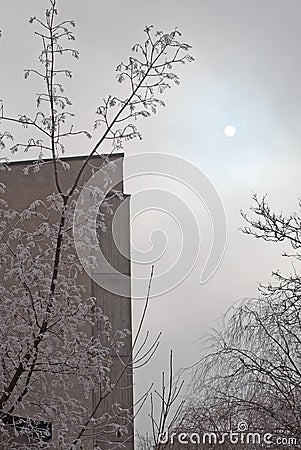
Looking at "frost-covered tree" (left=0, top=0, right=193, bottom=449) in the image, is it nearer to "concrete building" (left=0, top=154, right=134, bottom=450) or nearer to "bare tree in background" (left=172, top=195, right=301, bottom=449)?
"bare tree in background" (left=172, top=195, right=301, bottom=449)

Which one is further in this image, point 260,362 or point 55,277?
point 260,362

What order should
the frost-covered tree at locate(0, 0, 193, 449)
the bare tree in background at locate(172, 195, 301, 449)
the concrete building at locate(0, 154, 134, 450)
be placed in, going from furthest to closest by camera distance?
1. the concrete building at locate(0, 154, 134, 450)
2. the bare tree in background at locate(172, 195, 301, 449)
3. the frost-covered tree at locate(0, 0, 193, 449)

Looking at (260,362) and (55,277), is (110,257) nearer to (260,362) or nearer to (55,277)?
(260,362)

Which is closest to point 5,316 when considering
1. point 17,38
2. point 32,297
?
point 32,297

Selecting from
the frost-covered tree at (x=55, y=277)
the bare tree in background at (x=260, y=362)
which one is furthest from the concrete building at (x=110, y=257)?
the frost-covered tree at (x=55, y=277)

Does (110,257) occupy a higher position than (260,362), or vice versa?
(110,257)

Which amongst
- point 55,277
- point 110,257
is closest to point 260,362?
point 110,257

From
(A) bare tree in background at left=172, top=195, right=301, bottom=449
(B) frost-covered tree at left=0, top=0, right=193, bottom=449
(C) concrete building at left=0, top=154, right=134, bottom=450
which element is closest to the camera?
(B) frost-covered tree at left=0, top=0, right=193, bottom=449

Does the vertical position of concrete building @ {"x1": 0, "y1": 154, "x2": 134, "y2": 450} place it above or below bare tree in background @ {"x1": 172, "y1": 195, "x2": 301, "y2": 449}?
above

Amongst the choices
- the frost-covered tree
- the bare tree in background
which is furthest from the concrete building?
the frost-covered tree

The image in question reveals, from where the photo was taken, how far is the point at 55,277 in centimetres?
232

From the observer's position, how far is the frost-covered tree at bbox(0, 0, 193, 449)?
2.27m

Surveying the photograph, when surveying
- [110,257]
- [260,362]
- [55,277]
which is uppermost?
[110,257]

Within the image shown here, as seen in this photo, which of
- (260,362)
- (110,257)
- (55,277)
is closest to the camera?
(55,277)
